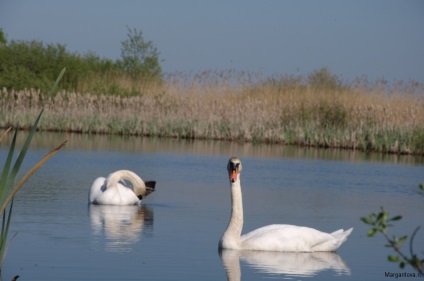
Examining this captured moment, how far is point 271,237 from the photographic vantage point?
33.3ft

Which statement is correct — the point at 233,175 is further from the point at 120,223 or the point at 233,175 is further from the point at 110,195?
the point at 110,195

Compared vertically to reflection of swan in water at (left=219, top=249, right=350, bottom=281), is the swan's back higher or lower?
higher

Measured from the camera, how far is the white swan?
10117 millimetres

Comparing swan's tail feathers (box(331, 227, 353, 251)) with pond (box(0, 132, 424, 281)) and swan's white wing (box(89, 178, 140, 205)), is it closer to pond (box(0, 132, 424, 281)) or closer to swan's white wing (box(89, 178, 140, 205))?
pond (box(0, 132, 424, 281))

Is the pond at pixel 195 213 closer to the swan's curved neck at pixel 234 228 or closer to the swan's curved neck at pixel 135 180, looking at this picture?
the swan's curved neck at pixel 234 228

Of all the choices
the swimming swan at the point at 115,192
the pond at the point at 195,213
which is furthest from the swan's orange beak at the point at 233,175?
the swimming swan at the point at 115,192

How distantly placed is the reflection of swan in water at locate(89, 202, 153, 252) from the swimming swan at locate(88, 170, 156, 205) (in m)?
0.11

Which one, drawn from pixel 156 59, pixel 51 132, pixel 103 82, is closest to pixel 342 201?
pixel 51 132

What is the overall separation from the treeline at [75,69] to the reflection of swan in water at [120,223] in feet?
73.5

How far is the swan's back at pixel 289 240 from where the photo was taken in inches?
399

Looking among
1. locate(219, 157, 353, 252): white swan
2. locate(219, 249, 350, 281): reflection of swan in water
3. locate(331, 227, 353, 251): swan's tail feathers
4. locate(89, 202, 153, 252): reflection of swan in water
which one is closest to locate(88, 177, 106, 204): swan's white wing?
locate(89, 202, 153, 252): reflection of swan in water

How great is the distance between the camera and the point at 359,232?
12.0 metres

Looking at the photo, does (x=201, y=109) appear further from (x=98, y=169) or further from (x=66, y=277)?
(x=66, y=277)

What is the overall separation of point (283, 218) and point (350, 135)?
15.0 meters
